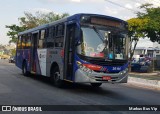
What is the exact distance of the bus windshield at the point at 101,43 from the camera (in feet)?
42.3

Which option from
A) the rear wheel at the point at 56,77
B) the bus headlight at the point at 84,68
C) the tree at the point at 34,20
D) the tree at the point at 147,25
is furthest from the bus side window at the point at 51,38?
the tree at the point at 34,20

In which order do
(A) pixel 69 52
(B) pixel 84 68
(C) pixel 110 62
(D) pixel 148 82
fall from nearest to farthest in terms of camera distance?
1. (B) pixel 84 68
2. (C) pixel 110 62
3. (A) pixel 69 52
4. (D) pixel 148 82

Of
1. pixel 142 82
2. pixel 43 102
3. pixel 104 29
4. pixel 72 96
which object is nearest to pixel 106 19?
pixel 104 29

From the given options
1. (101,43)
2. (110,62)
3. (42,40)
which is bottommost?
(110,62)

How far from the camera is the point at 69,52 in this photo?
13828 millimetres

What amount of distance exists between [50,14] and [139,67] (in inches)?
1331

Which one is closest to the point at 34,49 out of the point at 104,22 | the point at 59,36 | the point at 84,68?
the point at 59,36

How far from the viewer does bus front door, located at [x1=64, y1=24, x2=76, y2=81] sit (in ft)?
44.3

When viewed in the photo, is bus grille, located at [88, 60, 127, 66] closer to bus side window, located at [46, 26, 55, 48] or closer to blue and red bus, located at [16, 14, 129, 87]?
blue and red bus, located at [16, 14, 129, 87]

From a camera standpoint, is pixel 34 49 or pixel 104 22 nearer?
pixel 104 22

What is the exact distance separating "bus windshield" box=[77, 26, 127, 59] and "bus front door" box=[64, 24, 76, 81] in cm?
69

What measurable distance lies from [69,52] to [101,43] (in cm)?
158

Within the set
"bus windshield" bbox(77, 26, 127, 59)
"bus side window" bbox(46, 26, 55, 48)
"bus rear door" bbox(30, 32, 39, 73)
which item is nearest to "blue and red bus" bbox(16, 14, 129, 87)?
"bus windshield" bbox(77, 26, 127, 59)

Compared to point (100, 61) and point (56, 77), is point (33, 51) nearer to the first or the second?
point (56, 77)
